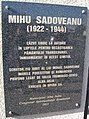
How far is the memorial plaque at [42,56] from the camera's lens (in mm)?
1672

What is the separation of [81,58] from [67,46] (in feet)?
0.55

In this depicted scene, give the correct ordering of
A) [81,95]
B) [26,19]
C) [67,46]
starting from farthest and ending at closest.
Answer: [81,95] < [67,46] < [26,19]

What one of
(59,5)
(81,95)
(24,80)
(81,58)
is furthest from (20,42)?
(81,95)

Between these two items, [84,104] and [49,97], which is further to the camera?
[84,104]

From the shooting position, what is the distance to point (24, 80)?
5.75 ft

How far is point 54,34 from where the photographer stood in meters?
1.77

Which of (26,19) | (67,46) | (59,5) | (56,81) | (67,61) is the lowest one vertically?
(56,81)

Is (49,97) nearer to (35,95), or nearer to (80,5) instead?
(35,95)

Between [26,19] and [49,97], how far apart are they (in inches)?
26.1

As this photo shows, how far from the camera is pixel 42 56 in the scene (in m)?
1.76

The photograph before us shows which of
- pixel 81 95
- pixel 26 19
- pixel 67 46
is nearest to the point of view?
pixel 26 19

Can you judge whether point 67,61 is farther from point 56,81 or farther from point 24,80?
point 24,80

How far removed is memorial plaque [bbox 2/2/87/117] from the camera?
5.49ft

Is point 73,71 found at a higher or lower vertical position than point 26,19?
lower
